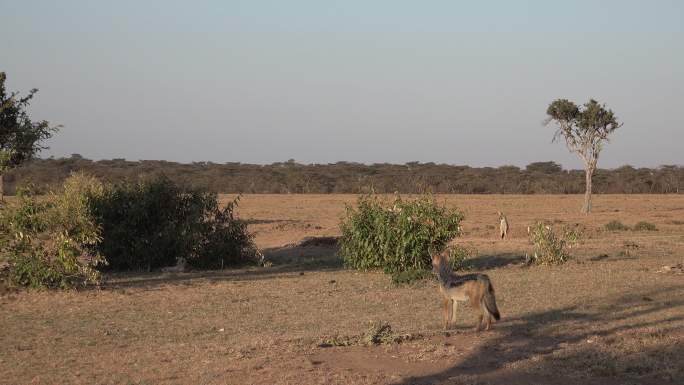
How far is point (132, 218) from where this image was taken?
20641 millimetres

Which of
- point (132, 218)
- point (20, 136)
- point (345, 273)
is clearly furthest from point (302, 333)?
point (20, 136)

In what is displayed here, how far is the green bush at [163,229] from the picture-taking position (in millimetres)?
20516

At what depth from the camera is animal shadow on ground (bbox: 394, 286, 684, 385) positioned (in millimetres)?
8109

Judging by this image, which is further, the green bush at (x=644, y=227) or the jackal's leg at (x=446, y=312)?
the green bush at (x=644, y=227)

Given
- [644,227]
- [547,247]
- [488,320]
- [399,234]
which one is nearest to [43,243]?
[399,234]

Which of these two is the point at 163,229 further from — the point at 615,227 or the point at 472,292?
the point at 615,227

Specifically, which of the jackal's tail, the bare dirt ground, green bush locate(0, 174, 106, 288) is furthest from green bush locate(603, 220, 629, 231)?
the jackal's tail

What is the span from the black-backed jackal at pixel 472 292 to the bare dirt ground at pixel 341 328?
274 mm

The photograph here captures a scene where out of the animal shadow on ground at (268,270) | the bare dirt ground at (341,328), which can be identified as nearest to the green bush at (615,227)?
the bare dirt ground at (341,328)

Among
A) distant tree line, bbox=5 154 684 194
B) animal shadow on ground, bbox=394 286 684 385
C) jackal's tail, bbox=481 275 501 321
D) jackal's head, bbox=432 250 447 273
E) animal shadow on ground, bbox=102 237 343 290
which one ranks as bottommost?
animal shadow on ground, bbox=102 237 343 290

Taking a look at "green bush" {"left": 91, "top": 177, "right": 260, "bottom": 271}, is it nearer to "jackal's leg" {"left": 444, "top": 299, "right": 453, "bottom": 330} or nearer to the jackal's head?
the jackal's head

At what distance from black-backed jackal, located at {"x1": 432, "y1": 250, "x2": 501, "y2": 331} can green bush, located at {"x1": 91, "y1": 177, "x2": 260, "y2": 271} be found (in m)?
11.2

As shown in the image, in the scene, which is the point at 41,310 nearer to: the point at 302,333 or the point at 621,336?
the point at 302,333

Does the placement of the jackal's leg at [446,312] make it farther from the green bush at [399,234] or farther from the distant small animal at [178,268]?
the distant small animal at [178,268]
